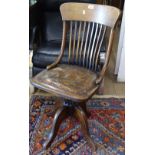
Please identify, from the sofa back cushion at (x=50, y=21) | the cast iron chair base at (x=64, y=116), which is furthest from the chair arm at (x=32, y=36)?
the cast iron chair base at (x=64, y=116)

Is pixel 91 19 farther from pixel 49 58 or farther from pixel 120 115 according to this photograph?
pixel 120 115

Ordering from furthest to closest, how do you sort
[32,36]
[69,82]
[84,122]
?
[32,36] < [84,122] < [69,82]

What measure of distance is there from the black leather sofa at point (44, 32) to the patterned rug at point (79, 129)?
1.29 ft

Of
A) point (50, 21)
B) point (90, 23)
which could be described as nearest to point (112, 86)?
point (90, 23)

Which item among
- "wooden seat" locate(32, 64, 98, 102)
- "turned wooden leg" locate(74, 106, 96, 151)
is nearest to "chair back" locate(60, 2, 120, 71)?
"wooden seat" locate(32, 64, 98, 102)

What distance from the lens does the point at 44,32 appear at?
2309mm

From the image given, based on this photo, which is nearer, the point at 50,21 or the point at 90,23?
the point at 90,23

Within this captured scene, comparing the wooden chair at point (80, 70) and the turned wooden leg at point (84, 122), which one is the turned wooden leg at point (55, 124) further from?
the turned wooden leg at point (84, 122)

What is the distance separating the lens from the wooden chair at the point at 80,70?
4.37 feet

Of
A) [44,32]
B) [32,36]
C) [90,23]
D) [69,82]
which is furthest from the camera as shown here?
[44,32]

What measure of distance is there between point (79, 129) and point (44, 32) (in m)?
1.18

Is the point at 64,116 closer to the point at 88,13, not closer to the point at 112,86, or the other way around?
the point at 88,13

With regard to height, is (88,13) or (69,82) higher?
(88,13)

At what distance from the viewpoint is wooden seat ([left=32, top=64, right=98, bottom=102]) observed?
4.24ft
